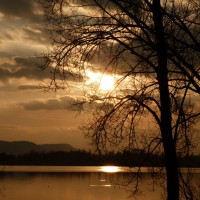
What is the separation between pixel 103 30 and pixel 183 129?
296cm

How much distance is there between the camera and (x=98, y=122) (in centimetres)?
1021

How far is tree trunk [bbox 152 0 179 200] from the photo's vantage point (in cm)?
956

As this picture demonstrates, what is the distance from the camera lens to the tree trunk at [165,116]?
9.56 meters

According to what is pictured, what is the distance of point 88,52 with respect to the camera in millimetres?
10133

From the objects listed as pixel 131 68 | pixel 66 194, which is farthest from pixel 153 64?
pixel 66 194

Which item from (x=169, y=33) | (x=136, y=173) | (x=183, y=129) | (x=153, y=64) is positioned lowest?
(x=136, y=173)

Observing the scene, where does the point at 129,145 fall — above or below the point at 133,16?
below

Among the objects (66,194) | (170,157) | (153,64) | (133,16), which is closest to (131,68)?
(153,64)

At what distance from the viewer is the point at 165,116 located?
980 cm

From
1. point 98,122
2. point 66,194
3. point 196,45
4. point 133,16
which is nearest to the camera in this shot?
A: point 196,45

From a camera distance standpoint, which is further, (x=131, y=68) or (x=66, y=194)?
(x=66, y=194)

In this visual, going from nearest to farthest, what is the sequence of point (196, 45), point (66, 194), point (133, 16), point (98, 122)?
point (196, 45)
point (133, 16)
point (98, 122)
point (66, 194)

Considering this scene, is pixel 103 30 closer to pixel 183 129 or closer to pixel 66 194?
pixel 183 129

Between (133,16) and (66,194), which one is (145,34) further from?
(66,194)
